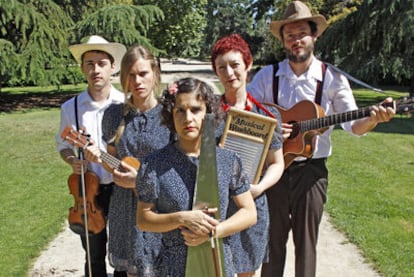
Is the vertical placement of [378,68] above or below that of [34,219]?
above

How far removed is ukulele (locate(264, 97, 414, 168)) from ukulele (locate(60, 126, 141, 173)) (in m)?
1.00

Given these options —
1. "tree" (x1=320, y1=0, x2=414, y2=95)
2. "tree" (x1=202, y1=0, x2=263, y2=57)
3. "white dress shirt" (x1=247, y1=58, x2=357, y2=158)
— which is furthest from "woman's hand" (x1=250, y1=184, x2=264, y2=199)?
"tree" (x1=202, y1=0, x2=263, y2=57)

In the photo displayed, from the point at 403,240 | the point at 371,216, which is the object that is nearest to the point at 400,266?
the point at 403,240

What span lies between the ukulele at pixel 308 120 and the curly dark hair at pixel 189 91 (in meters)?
0.92

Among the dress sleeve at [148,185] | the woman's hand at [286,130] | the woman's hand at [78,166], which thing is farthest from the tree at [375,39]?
the dress sleeve at [148,185]

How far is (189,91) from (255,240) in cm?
108

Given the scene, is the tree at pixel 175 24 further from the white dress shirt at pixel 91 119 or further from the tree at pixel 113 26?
the white dress shirt at pixel 91 119

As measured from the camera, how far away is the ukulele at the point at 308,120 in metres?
3.17

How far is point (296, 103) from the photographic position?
3270 mm

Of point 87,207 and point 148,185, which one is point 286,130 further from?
point 87,207

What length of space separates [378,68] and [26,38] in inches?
535

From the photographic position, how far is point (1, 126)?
13.9 meters

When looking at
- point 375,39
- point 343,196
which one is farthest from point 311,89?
point 375,39

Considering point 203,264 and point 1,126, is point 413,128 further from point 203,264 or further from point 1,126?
point 203,264
